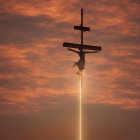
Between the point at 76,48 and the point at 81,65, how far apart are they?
3314 mm

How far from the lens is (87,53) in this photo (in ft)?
393

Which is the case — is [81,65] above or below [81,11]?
below

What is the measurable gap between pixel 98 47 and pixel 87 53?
2527 millimetres

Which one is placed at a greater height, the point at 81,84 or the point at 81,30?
the point at 81,30

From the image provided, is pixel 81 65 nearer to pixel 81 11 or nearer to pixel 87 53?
pixel 87 53

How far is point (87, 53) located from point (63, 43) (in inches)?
207

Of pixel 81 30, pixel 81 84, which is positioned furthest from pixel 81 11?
pixel 81 84

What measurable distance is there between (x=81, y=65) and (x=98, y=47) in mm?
5062

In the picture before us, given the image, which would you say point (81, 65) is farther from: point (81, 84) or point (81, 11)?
point (81, 11)

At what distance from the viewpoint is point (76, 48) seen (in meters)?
119

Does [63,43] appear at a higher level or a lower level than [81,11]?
lower

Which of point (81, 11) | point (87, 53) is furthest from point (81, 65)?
point (81, 11)

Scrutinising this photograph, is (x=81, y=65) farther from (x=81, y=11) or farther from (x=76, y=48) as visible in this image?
(x=81, y=11)

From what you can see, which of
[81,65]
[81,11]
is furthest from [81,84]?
A: [81,11]
